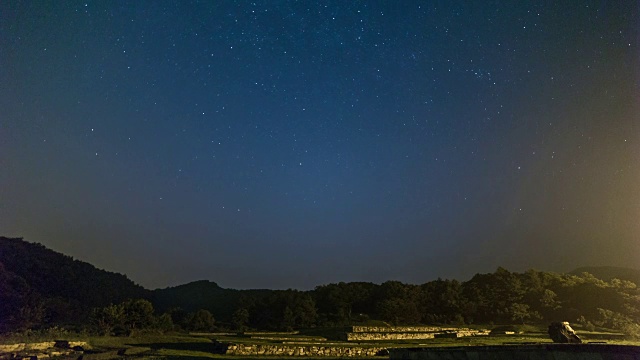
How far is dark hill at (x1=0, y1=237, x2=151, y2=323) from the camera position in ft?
289

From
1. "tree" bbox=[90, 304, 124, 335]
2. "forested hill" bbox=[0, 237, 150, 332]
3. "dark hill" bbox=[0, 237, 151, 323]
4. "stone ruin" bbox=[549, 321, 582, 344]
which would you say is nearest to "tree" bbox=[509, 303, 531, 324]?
"stone ruin" bbox=[549, 321, 582, 344]

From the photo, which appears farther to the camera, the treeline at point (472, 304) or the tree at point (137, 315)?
the treeline at point (472, 304)

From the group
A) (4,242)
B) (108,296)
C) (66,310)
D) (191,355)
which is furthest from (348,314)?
(4,242)

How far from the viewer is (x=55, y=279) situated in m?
108

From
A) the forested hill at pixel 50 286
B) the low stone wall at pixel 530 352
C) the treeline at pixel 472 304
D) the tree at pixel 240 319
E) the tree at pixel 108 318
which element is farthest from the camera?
the forested hill at pixel 50 286

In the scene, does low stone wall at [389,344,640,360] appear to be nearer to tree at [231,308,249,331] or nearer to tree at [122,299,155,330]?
tree at [122,299,155,330]

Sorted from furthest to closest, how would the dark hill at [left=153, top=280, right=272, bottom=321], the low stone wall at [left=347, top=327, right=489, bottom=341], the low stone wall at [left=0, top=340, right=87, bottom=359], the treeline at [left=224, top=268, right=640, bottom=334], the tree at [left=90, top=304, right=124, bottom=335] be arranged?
1. the dark hill at [left=153, top=280, right=272, bottom=321]
2. the treeline at [left=224, top=268, right=640, bottom=334]
3. the tree at [left=90, top=304, right=124, bottom=335]
4. the low stone wall at [left=347, top=327, right=489, bottom=341]
5. the low stone wall at [left=0, top=340, right=87, bottom=359]

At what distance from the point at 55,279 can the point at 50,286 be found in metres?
3.46

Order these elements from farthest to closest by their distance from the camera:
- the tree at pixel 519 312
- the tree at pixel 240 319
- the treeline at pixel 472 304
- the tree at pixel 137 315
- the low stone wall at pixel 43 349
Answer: the tree at pixel 240 319, the tree at pixel 519 312, the treeline at pixel 472 304, the tree at pixel 137 315, the low stone wall at pixel 43 349

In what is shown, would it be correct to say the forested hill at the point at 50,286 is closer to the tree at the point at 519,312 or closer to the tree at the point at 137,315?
the tree at the point at 137,315

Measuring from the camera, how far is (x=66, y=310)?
8225cm

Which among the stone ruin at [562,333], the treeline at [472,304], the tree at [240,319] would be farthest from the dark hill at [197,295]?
the stone ruin at [562,333]

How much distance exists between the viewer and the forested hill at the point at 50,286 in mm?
76188

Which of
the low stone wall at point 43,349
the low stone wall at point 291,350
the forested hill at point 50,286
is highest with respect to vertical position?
the forested hill at point 50,286
